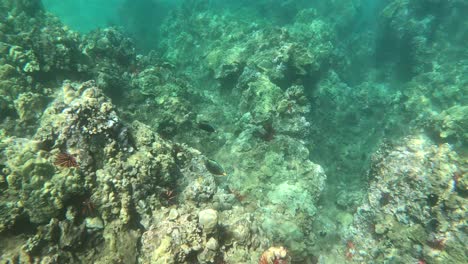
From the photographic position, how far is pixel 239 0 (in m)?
21.0

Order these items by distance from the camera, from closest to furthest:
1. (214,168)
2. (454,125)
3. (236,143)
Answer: (214,168) → (236,143) → (454,125)

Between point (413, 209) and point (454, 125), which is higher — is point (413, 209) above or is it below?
below

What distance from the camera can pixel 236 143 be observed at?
8992mm

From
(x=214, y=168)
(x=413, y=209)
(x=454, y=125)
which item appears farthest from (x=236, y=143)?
(x=454, y=125)

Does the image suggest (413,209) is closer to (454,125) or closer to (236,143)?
(454,125)

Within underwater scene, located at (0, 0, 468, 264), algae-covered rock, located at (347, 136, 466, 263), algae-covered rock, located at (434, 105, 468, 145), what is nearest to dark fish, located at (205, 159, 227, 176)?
underwater scene, located at (0, 0, 468, 264)

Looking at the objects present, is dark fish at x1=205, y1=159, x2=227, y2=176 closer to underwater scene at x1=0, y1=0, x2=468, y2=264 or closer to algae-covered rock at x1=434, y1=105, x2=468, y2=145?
underwater scene at x1=0, y1=0, x2=468, y2=264

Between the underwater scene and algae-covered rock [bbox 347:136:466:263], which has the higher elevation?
the underwater scene

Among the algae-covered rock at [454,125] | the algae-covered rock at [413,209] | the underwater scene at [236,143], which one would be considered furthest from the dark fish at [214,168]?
the algae-covered rock at [454,125]

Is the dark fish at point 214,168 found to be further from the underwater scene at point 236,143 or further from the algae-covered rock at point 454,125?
the algae-covered rock at point 454,125

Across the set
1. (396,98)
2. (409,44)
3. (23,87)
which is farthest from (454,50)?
(23,87)

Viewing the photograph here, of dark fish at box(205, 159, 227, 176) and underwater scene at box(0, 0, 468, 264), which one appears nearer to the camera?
underwater scene at box(0, 0, 468, 264)

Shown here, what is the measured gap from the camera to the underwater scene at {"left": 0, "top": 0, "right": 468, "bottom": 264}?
14.5 ft

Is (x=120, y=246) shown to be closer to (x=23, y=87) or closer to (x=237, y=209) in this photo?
(x=237, y=209)
